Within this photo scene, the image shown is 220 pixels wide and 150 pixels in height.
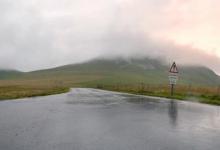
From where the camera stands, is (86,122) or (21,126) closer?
(21,126)

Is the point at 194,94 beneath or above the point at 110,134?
beneath

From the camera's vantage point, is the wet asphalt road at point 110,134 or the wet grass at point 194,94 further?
the wet grass at point 194,94

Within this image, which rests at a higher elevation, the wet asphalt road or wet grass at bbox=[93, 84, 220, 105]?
the wet asphalt road

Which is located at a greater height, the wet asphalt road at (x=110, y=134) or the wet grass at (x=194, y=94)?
the wet asphalt road at (x=110, y=134)

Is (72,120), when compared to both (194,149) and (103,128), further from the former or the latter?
(194,149)

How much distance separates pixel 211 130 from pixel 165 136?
354 centimetres

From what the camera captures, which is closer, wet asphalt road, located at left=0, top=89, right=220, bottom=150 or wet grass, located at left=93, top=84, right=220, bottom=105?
wet asphalt road, located at left=0, top=89, right=220, bottom=150

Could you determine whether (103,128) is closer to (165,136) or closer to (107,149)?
(165,136)

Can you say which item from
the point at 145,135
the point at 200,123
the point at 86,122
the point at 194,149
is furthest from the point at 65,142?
the point at 200,123

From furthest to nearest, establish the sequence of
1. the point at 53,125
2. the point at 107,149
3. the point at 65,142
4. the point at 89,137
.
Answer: the point at 53,125 < the point at 89,137 < the point at 65,142 < the point at 107,149

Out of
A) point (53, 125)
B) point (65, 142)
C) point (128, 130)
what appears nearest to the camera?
point (65, 142)

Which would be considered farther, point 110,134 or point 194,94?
point 194,94

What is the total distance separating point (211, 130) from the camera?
1758 cm

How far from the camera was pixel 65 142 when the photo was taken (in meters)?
13.7
